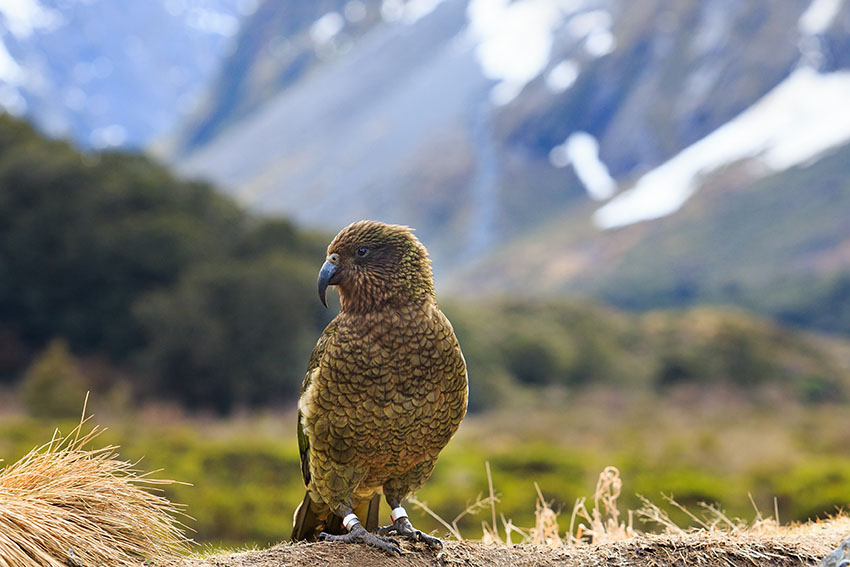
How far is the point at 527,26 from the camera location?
153 m

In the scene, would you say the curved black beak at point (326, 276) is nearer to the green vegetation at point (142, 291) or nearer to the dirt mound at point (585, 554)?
the dirt mound at point (585, 554)

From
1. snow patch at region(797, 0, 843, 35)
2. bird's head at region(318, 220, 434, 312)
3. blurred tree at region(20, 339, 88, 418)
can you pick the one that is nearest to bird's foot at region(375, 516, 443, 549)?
bird's head at region(318, 220, 434, 312)

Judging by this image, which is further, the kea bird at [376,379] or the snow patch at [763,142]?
Answer: the snow patch at [763,142]

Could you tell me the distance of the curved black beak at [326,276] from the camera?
473 cm

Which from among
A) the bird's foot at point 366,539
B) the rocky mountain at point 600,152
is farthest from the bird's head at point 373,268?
the rocky mountain at point 600,152

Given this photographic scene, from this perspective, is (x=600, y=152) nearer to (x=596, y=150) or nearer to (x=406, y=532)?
(x=596, y=150)

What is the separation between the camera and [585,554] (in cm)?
510

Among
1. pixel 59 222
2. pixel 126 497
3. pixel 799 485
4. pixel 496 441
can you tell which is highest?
pixel 59 222

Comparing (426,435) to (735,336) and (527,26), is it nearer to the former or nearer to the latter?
(735,336)

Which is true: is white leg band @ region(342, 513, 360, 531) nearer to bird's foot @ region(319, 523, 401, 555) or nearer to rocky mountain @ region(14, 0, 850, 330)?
bird's foot @ region(319, 523, 401, 555)

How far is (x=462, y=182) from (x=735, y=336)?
90.8 meters

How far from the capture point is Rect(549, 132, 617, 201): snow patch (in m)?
126

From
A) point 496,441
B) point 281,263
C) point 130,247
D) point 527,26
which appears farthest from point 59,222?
point 527,26

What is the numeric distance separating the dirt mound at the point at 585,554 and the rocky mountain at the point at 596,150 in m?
83.8
